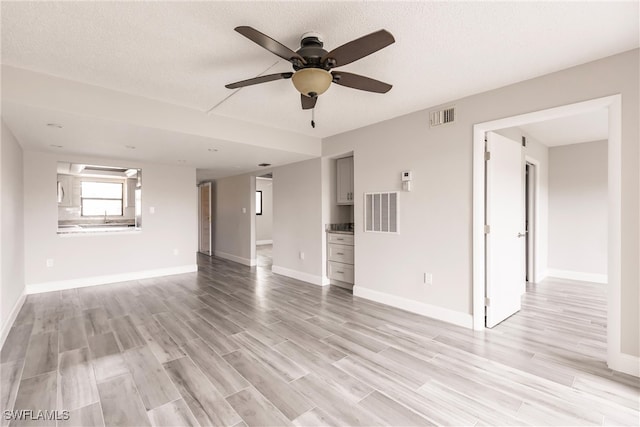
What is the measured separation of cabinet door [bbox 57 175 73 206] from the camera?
184 inches

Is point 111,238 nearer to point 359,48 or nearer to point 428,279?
point 428,279

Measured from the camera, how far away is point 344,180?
16.3 ft

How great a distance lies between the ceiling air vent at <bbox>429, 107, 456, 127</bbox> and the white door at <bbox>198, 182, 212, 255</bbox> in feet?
22.0

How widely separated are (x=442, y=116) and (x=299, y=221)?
3027 millimetres

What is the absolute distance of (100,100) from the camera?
2822 millimetres

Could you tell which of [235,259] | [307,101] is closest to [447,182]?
[307,101]

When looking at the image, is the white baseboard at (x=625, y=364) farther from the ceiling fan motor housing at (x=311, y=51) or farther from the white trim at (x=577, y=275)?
the white trim at (x=577, y=275)

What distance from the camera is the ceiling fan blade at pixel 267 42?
5.10ft

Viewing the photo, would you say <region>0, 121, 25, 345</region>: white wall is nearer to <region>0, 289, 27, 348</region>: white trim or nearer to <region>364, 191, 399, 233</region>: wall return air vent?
<region>0, 289, 27, 348</region>: white trim

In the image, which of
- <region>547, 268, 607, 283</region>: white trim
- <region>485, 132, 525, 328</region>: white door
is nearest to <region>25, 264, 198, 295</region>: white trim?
<region>485, 132, 525, 328</region>: white door

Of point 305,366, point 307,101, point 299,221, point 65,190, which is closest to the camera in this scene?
point 305,366

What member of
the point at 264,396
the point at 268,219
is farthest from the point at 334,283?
the point at 268,219

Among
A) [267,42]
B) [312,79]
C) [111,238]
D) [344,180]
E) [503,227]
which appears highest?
[267,42]

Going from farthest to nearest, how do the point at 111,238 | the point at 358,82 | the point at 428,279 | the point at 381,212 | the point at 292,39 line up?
the point at 111,238
the point at 381,212
the point at 428,279
the point at 358,82
the point at 292,39
